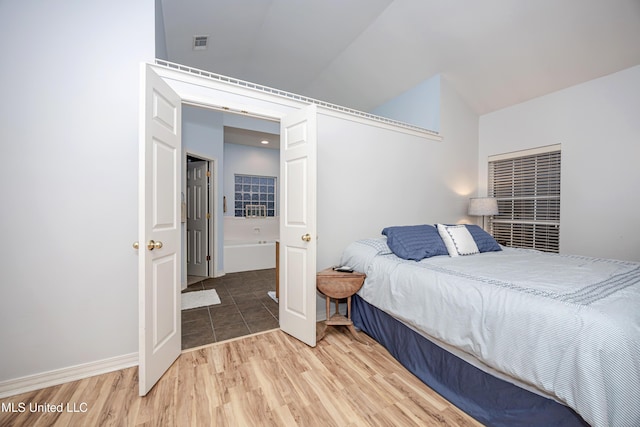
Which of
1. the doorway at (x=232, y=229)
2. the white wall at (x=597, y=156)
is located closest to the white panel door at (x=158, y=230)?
the doorway at (x=232, y=229)

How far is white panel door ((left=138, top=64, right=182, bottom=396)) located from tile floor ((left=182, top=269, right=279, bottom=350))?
0.41m

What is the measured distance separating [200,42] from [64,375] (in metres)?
3.57

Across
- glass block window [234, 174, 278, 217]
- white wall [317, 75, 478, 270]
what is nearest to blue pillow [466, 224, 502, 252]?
white wall [317, 75, 478, 270]

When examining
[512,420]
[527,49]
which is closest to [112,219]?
[512,420]

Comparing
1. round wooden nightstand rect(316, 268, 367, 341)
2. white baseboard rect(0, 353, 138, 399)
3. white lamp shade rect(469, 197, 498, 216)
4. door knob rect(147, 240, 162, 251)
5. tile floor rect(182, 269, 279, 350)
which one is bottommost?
tile floor rect(182, 269, 279, 350)

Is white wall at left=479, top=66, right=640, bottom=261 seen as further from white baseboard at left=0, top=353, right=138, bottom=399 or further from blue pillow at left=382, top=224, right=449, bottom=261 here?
white baseboard at left=0, top=353, right=138, bottom=399

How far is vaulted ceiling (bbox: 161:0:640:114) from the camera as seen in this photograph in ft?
8.13

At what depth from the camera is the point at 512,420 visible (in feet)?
4.17

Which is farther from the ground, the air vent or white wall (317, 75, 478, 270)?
the air vent

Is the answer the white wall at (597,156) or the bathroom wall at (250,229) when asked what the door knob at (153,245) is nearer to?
the bathroom wall at (250,229)

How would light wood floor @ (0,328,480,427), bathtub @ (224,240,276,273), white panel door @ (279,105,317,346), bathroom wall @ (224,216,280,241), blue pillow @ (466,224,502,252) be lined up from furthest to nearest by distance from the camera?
bathroom wall @ (224,216,280,241), bathtub @ (224,240,276,273), blue pillow @ (466,224,502,252), white panel door @ (279,105,317,346), light wood floor @ (0,328,480,427)

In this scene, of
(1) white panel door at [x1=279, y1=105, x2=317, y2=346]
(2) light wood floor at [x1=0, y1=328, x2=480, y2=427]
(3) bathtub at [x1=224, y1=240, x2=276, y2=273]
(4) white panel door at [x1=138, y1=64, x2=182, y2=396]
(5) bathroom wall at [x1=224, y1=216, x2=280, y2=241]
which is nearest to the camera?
(2) light wood floor at [x1=0, y1=328, x2=480, y2=427]

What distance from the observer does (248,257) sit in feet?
16.1

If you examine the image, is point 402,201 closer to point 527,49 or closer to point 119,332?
point 527,49
